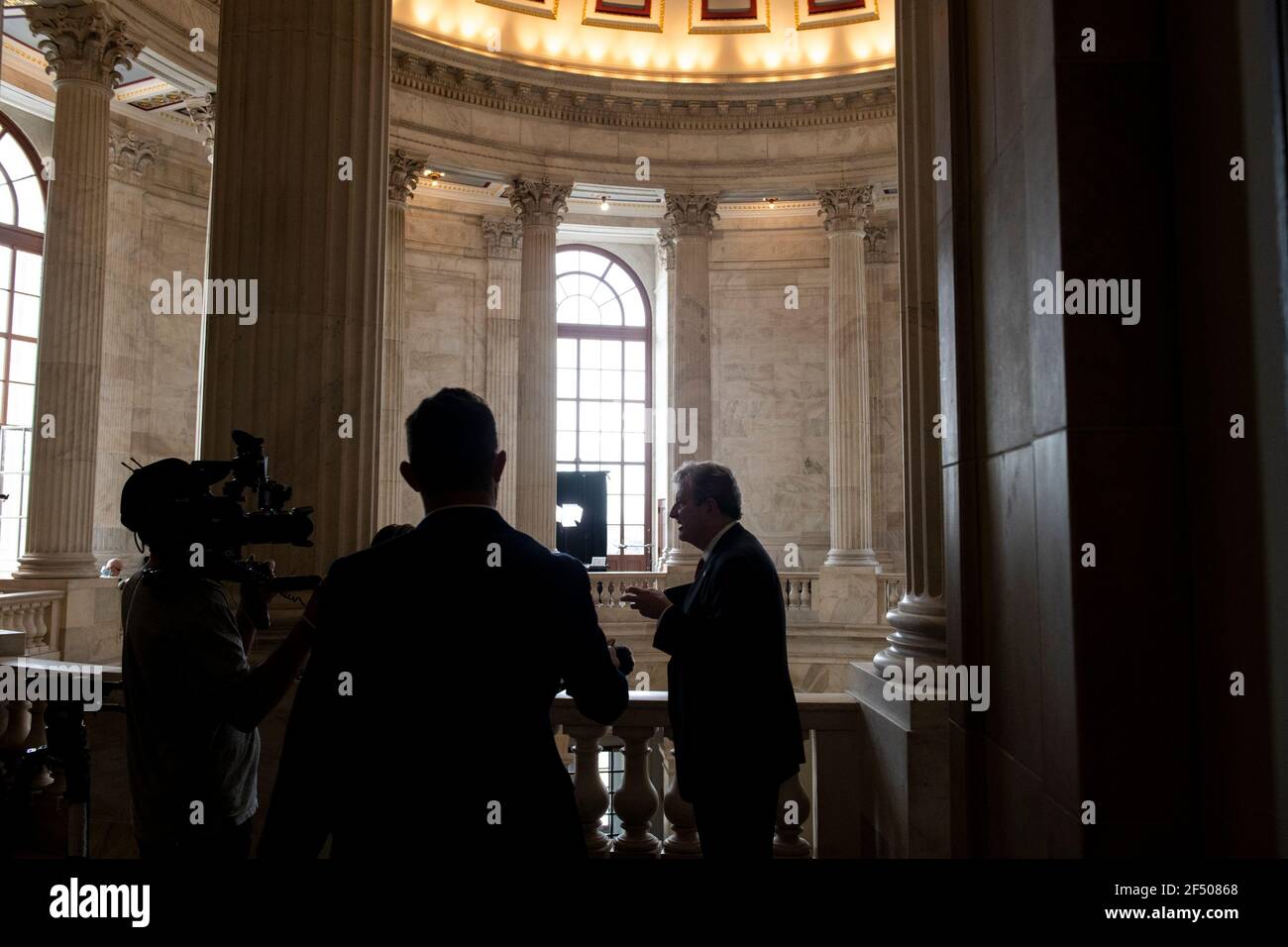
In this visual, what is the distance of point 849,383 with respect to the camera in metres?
21.2

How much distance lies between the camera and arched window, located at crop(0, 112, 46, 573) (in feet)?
66.8

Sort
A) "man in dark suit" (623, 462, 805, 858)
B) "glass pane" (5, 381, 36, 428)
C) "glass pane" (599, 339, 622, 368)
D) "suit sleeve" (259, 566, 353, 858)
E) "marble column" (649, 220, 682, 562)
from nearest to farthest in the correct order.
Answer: "suit sleeve" (259, 566, 353, 858)
"man in dark suit" (623, 462, 805, 858)
"glass pane" (5, 381, 36, 428)
"marble column" (649, 220, 682, 562)
"glass pane" (599, 339, 622, 368)

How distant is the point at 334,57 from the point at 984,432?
5478 mm

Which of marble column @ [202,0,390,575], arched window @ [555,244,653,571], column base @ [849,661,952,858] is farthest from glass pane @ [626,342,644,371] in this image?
column base @ [849,661,952,858]

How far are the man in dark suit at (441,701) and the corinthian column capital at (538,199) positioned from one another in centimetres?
1941


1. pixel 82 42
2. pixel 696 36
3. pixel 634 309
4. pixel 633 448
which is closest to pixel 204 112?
pixel 82 42

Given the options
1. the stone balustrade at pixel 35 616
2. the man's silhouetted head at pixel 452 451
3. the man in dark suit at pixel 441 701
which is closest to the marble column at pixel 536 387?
the stone balustrade at pixel 35 616

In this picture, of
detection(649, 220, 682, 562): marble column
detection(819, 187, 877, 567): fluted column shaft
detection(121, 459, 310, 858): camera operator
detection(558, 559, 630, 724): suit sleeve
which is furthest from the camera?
detection(649, 220, 682, 562): marble column

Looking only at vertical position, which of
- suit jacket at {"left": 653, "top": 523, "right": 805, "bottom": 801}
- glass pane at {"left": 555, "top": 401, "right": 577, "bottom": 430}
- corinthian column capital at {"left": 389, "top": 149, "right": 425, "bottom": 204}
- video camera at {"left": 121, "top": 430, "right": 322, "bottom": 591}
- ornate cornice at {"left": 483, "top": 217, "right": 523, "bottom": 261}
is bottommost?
suit jacket at {"left": 653, "top": 523, "right": 805, "bottom": 801}

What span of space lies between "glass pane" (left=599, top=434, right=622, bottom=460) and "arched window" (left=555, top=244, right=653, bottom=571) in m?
0.03

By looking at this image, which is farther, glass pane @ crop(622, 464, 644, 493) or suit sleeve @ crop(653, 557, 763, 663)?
glass pane @ crop(622, 464, 644, 493)

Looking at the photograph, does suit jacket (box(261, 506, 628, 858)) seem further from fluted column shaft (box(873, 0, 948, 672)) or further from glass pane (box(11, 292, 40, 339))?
glass pane (box(11, 292, 40, 339))

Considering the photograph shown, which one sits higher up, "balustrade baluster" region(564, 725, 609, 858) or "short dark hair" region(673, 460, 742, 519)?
"short dark hair" region(673, 460, 742, 519)

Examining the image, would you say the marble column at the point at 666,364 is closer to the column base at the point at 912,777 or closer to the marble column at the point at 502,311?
the marble column at the point at 502,311
